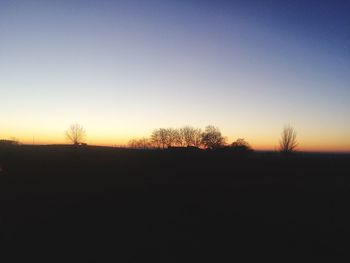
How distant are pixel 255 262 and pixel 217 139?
110045 millimetres

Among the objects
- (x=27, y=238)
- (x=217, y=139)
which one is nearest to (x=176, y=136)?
(x=217, y=139)

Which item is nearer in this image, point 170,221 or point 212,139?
point 170,221

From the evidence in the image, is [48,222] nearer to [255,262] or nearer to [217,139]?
[255,262]

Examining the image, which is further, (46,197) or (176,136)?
(176,136)

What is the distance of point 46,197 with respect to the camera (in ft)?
77.3

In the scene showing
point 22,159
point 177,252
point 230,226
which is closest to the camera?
point 177,252

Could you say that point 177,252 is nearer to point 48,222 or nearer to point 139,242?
point 139,242

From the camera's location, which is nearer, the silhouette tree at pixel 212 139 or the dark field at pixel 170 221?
the dark field at pixel 170 221

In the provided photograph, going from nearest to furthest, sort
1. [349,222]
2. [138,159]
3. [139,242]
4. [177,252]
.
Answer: [177,252], [139,242], [349,222], [138,159]

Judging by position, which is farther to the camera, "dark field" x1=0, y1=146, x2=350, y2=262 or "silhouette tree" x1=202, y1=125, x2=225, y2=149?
"silhouette tree" x1=202, y1=125, x2=225, y2=149

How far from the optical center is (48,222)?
1638 centimetres

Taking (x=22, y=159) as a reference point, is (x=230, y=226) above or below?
below

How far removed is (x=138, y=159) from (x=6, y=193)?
37154 mm

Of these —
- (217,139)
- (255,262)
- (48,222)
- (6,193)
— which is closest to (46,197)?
(6,193)
